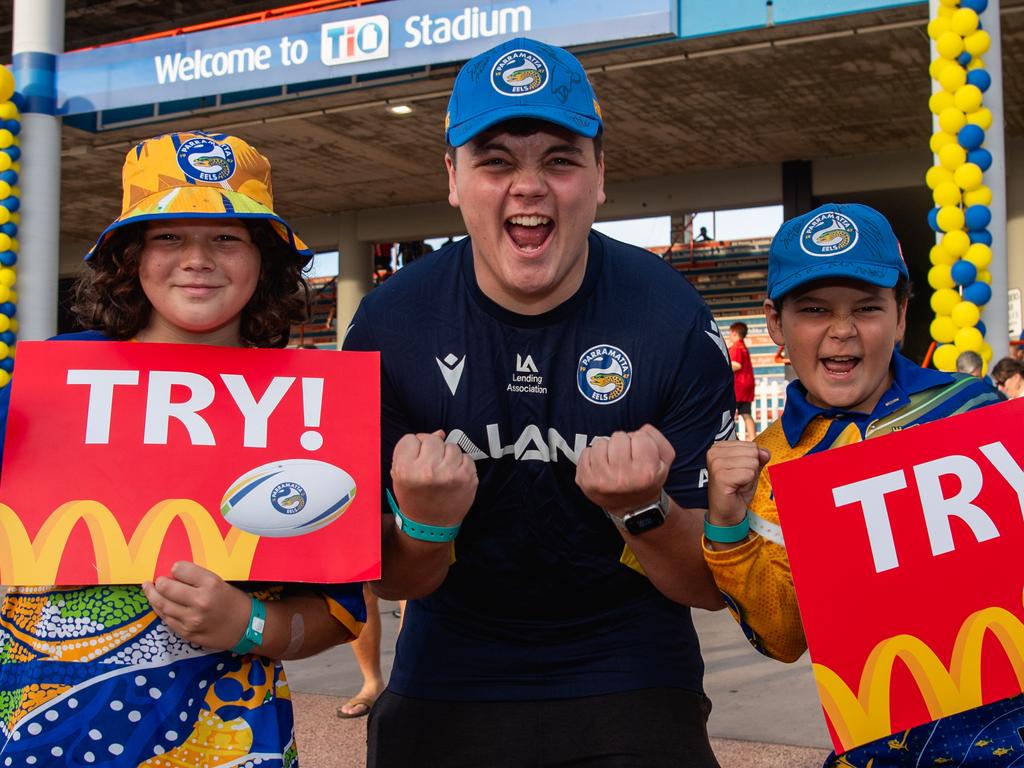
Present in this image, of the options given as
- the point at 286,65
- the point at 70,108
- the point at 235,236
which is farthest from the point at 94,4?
the point at 235,236

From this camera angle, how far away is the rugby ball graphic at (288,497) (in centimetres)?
200

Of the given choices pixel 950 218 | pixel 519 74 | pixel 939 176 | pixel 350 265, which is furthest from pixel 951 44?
pixel 350 265

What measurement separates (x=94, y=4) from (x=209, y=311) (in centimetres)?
1721

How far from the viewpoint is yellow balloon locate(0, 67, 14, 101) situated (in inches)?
412

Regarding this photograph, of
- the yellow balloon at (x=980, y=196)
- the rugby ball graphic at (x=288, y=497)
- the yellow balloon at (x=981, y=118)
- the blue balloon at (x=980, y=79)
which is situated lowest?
the rugby ball graphic at (x=288, y=497)

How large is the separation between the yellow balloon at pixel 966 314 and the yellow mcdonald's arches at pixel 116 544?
5782mm

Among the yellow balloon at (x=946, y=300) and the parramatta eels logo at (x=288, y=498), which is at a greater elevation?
the yellow balloon at (x=946, y=300)

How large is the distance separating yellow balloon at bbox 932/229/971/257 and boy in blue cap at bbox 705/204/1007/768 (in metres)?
4.61

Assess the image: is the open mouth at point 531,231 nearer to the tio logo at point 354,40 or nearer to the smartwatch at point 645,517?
the smartwatch at point 645,517

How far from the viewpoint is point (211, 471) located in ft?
6.68

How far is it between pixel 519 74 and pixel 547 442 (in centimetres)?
77

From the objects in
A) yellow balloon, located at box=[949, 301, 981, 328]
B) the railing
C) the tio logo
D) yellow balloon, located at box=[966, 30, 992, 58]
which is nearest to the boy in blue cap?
yellow balloon, located at box=[949, 301, 981, 328]

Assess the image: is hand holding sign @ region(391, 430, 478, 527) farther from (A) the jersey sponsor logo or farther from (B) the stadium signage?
(B) the stadium signage

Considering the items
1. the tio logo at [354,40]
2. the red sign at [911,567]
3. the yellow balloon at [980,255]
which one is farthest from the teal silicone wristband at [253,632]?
the tio logo at [354,40]
